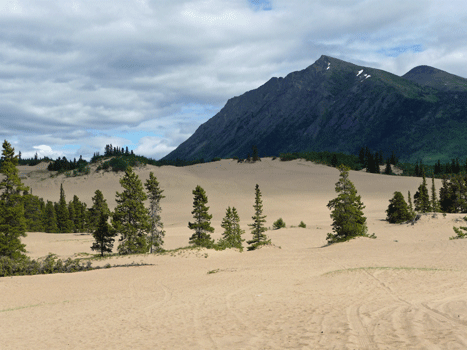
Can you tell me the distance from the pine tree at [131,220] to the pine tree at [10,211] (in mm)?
8337

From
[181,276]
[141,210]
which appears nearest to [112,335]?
[181,276]

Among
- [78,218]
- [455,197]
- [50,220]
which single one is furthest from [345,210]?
[50,220]

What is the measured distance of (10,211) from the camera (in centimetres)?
2903

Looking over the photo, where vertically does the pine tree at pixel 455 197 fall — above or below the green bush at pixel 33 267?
above

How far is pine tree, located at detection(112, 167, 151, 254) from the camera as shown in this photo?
3147 cm

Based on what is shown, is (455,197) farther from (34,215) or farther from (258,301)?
(34,215)

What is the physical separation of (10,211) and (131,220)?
10.5m

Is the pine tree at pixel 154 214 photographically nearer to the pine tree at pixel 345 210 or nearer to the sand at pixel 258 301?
the sand at pixel 258 301

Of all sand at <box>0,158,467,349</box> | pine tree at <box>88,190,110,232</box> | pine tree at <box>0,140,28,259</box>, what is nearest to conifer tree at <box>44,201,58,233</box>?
pine tree at <box>88,190,110,232</box>

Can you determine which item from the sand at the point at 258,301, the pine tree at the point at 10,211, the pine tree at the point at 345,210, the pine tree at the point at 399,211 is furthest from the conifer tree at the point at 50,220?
the pine tree at the point at 399,211

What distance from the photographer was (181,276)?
72.2 feet

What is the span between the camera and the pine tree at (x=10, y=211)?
93.9 ft

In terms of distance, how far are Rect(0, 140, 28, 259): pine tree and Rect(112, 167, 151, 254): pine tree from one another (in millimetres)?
8337

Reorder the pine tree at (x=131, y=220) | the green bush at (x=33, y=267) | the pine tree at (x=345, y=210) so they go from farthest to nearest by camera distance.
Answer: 1. the pine tree at (x=131, y=220)
2. the pine tree at (x=345, y=210)
3. the green bush at (x=33, y=267)
